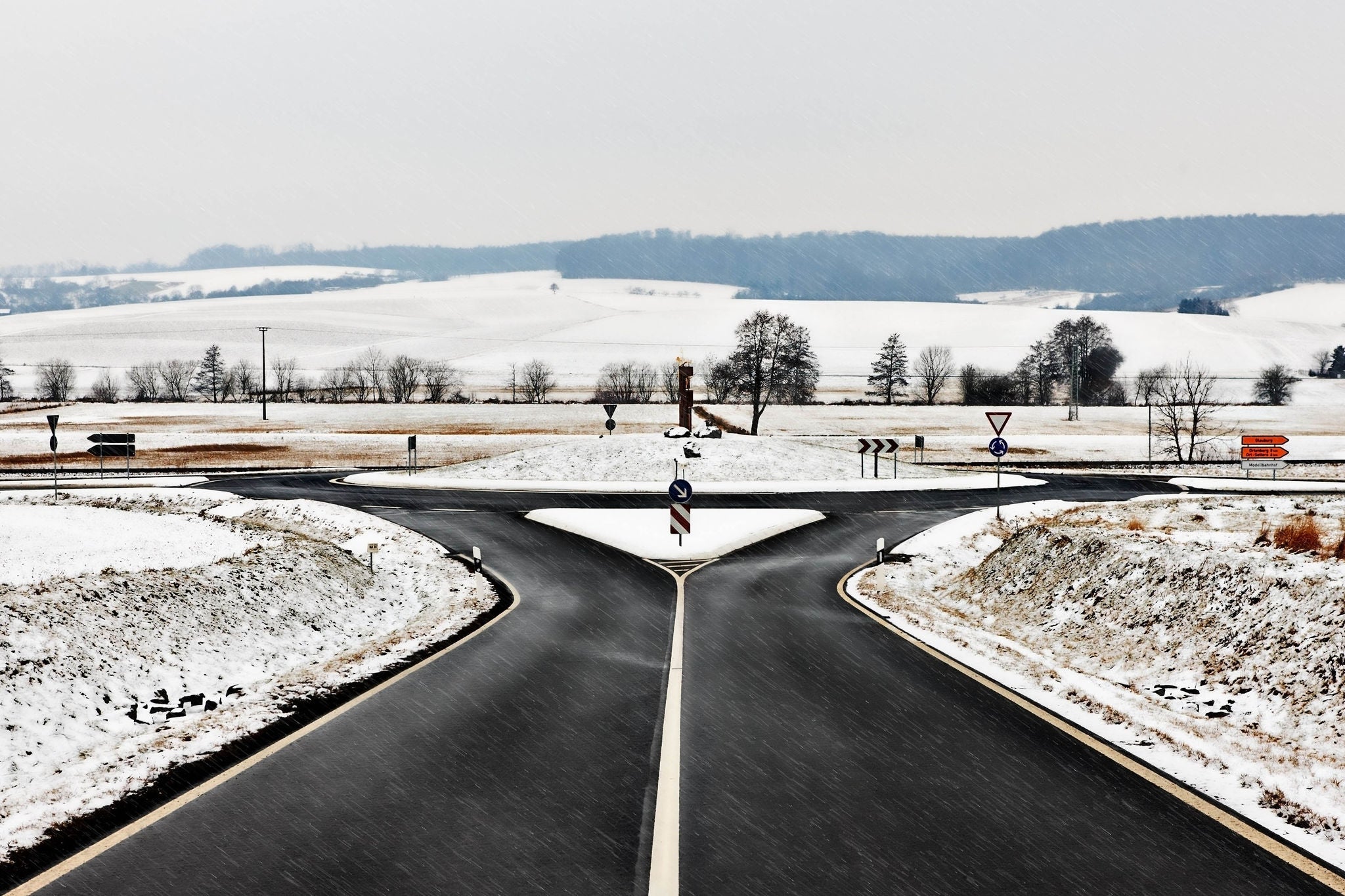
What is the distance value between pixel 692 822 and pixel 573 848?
990 millimetres

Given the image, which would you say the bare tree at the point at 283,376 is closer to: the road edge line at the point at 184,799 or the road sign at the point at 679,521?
the road sign at the point at 679,521

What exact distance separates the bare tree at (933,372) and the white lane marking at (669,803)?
136198 mm

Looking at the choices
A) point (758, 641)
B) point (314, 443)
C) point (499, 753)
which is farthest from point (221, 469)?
point (499, 753)

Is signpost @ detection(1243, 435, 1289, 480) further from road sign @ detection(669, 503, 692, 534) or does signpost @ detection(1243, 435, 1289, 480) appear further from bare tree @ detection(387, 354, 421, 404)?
bare tree @ detection(387, 354, 421, 404)

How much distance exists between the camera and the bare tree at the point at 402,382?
485 feet

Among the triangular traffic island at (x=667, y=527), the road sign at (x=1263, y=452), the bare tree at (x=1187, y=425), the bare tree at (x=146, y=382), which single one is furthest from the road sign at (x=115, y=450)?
the bare tree at (x=146, y=382)

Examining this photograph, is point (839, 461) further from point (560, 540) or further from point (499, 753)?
point (499, 753)

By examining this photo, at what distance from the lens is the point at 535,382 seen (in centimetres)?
14938

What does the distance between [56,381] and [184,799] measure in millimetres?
176756

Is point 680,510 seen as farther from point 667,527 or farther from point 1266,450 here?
point 1266,450

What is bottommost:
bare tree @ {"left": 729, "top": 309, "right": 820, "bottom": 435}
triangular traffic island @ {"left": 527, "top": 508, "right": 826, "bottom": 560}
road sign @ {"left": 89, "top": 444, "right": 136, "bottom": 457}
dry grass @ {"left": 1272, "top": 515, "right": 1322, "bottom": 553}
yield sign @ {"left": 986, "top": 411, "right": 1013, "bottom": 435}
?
triangular traffic island @ {"left": 527, "top": 508, "right": 826, "bottom": 560}

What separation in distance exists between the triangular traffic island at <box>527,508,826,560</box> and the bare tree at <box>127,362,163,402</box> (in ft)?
424

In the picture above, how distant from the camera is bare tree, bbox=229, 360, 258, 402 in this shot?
160500mm

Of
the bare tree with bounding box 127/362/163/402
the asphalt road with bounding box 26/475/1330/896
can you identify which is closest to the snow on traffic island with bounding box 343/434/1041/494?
the asphalt road with bounding box 26/475/1330/896
